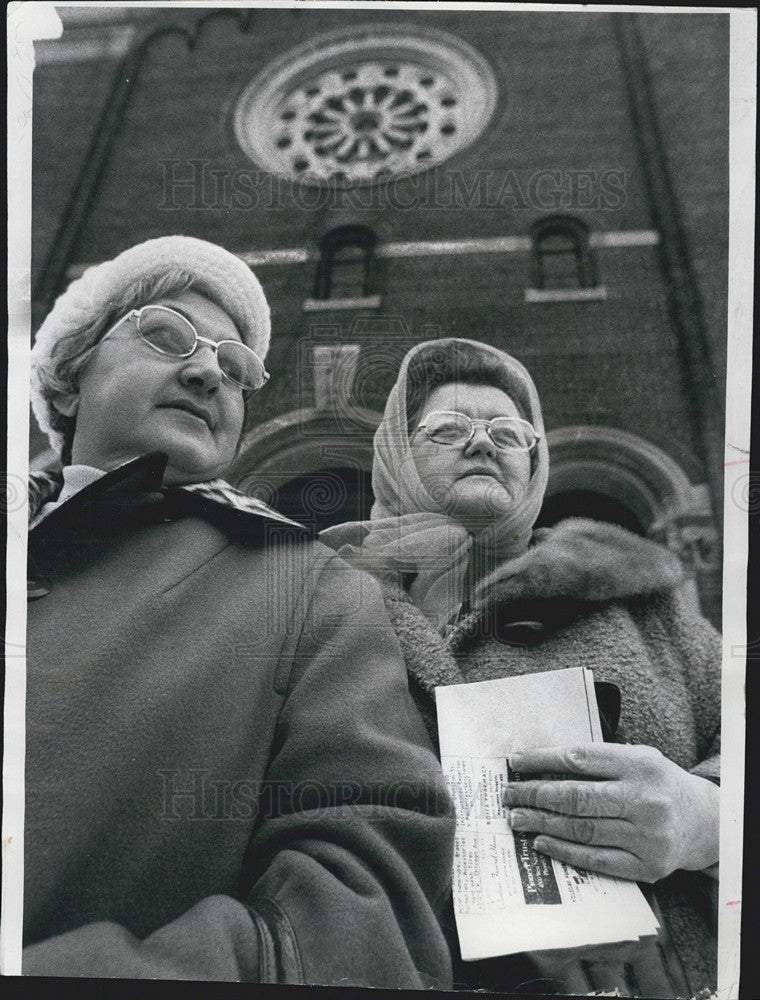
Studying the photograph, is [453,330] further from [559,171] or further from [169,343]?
[169,343]

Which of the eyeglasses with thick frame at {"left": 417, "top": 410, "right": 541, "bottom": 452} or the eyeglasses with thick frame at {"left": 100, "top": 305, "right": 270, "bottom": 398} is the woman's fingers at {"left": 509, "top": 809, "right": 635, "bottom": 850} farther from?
the eyeglasses with thick frame at {"left": 100, "top": 305, "right": 270, "bottom": 398}

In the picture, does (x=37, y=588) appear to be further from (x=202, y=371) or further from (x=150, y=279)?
(x=150, y=279)

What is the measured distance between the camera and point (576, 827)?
7.13ft

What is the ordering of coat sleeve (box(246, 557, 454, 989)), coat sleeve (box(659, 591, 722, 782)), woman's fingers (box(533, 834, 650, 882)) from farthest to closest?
1. coat sleeve (box(659, 591, 722, 782))
2. woman's fingers (box(533, 834, 650, 882))
3. coat sleeve (box(246, 557, 454, 989))

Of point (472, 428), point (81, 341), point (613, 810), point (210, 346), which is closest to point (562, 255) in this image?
point (472, 428)

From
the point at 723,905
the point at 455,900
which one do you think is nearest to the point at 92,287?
the point at 455,900

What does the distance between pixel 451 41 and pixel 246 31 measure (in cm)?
55

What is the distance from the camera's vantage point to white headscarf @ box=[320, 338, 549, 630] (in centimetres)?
231

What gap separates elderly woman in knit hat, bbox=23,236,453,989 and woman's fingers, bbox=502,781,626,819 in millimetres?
218

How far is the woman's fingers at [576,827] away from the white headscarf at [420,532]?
1.65ft

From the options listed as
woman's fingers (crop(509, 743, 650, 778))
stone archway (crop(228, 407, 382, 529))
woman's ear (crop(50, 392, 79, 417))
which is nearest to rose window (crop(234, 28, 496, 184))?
stone archway (crop(228, 407, 382, 529))

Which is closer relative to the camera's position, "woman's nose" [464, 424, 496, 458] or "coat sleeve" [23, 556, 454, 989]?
"coat sleeve" [23, 556, 454, 989]

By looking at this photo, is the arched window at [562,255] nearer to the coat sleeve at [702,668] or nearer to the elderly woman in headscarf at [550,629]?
Answer: the elderly woman in headscarf at [550,629]

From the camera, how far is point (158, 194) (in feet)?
8.02
